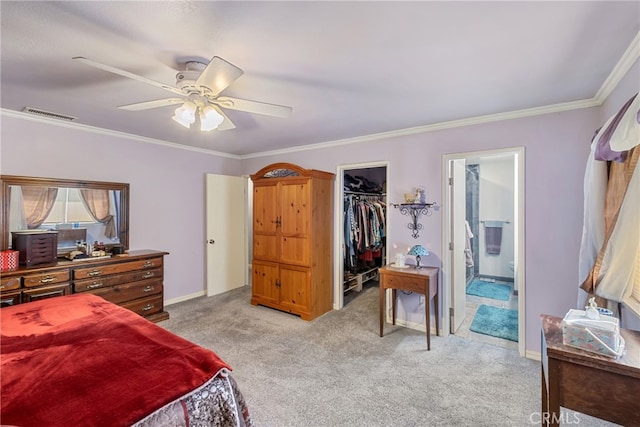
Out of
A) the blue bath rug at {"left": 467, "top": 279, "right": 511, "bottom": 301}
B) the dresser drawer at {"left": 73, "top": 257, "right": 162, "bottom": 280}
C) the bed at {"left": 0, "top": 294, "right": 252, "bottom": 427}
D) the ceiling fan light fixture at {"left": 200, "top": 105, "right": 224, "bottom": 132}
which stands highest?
the ceiling fan light fixture at {"left": 200, "top": 105, "right": 224, "bottom": 132}

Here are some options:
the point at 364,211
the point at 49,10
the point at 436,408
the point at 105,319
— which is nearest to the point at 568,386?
the point at 436,408

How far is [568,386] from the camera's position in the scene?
4.01 ft

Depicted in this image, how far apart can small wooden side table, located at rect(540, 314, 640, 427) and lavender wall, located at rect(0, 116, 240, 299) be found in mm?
4315

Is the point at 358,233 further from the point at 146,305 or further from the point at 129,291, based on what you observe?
the point at 129,291

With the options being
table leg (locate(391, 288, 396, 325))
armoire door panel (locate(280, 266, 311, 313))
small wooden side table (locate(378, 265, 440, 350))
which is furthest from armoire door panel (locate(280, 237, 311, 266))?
table leg (locate(391, 288, 396, 325))

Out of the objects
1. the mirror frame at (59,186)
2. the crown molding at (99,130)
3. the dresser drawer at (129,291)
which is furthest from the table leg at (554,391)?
the crown molding at (99,130)

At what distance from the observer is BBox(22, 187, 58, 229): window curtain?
9.67ft

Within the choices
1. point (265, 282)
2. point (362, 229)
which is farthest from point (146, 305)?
point (362, 229)

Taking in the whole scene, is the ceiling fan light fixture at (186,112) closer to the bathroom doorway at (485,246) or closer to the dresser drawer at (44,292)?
the dresser drawer at (44,292)

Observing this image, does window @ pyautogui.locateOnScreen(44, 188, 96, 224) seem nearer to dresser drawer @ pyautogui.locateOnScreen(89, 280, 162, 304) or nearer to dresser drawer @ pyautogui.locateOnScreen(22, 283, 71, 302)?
dresser drawer @ pyautogui.locateOnScreen(22, 283, 71, 302)

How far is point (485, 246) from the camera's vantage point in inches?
223

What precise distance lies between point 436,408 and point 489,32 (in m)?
2.40

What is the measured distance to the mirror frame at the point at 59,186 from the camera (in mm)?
2807

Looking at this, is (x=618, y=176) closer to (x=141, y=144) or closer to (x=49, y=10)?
(x=49, y=10)
